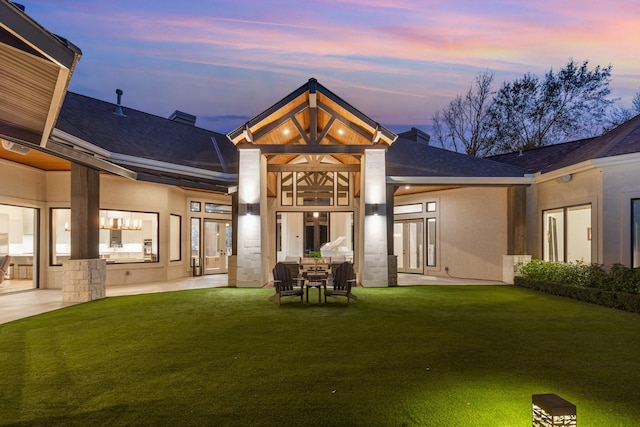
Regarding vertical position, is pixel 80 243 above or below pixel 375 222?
below

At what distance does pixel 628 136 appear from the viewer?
410 inches

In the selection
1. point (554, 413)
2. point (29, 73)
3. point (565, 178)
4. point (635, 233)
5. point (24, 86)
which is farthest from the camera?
point (565, 178)

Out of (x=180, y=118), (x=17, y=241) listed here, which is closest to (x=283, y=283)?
(x=17, y=241)

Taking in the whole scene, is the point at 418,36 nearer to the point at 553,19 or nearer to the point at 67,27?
the point at 553,19

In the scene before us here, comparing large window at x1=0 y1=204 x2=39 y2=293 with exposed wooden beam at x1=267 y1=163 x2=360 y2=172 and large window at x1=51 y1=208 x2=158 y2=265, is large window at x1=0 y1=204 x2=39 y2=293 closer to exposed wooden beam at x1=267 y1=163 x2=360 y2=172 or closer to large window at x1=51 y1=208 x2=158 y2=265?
large window at x1=51 y1=208 x2=158 y2=265

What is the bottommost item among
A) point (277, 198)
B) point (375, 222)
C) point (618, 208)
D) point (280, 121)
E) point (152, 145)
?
point (375, 222)

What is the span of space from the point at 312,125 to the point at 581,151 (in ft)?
27.0

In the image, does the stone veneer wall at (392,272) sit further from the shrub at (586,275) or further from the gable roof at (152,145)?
the gable roof at (152,145)

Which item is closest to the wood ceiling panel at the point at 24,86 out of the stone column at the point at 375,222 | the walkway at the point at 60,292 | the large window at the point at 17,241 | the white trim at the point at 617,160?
the walkway at the point at 60,292

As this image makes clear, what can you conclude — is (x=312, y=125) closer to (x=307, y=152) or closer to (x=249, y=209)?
(x=307, y=152)

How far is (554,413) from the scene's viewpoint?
8.23ft

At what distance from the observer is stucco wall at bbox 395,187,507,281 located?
45.2 feet

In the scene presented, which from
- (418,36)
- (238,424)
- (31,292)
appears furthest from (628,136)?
(31,292)

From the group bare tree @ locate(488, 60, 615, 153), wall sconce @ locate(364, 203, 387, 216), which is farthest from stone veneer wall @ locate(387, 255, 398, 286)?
bare tree @ locate(488, 60, 615, 153)
